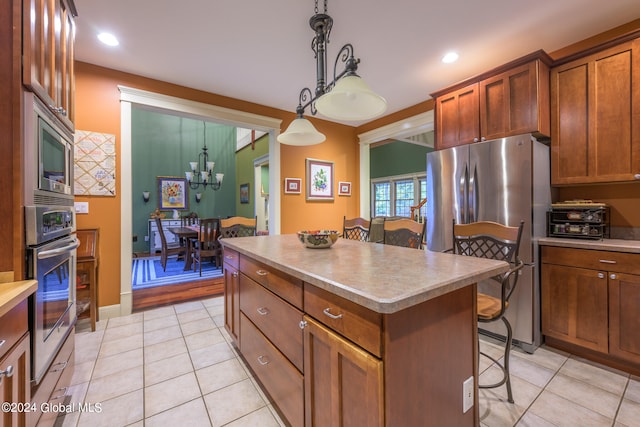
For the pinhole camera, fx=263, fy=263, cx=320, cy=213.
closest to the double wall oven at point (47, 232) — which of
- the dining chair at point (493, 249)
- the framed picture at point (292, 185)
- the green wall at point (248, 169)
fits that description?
the dining chair at point (493, 249)

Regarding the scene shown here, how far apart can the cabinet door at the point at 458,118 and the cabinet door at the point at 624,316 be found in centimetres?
151

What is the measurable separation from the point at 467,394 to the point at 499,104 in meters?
2.35

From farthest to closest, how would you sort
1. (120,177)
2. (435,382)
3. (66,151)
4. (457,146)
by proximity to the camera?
(120,177) < (457,146) < (66,151) < (435,382)

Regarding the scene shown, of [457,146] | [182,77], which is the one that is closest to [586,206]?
[457,146]

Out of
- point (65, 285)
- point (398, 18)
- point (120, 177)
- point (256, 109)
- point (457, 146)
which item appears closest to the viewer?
point (65, 285)

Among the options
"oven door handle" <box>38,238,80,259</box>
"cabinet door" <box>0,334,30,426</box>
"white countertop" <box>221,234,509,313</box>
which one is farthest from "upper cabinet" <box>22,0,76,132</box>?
"white countertop" <box>221,234,509,313</box>

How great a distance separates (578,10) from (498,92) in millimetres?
667

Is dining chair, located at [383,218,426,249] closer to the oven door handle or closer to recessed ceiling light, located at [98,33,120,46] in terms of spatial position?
the oven door handle

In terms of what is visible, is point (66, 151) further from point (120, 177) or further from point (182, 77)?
point (182, 77)

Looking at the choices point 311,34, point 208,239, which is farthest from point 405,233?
point 208,239

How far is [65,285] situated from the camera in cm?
147

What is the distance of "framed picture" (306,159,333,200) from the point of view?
4.24m

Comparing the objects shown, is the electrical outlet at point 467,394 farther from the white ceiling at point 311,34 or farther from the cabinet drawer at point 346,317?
the white ceiling at point 311,34

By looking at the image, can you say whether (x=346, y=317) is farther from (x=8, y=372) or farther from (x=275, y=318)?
(x=8, y=372)
